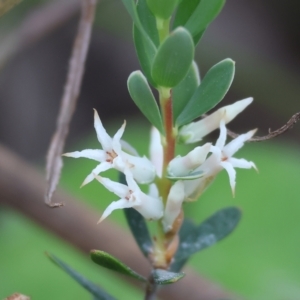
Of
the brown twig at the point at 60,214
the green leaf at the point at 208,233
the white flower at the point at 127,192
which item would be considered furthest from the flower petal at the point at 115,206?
the brown twig at the point at 60,214

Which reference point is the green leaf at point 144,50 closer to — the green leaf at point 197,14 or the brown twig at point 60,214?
the green leaf at point 197,14

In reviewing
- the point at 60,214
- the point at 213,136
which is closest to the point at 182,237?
the point at 60,214

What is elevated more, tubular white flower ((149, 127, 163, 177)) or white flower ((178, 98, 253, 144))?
white flower ((178, 98, 253, 144))

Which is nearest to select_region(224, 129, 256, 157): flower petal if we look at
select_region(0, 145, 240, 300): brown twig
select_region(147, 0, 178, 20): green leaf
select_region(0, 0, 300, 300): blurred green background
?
select_region(147, 0, 178, 20): green leaf

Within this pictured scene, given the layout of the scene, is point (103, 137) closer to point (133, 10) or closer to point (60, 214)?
point (133, 10)

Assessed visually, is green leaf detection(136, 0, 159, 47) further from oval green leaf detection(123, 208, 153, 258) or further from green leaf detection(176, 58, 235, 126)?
oval green leaf detection(123, 208, 153, 258)

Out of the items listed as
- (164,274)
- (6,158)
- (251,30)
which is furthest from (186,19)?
(251,30)
